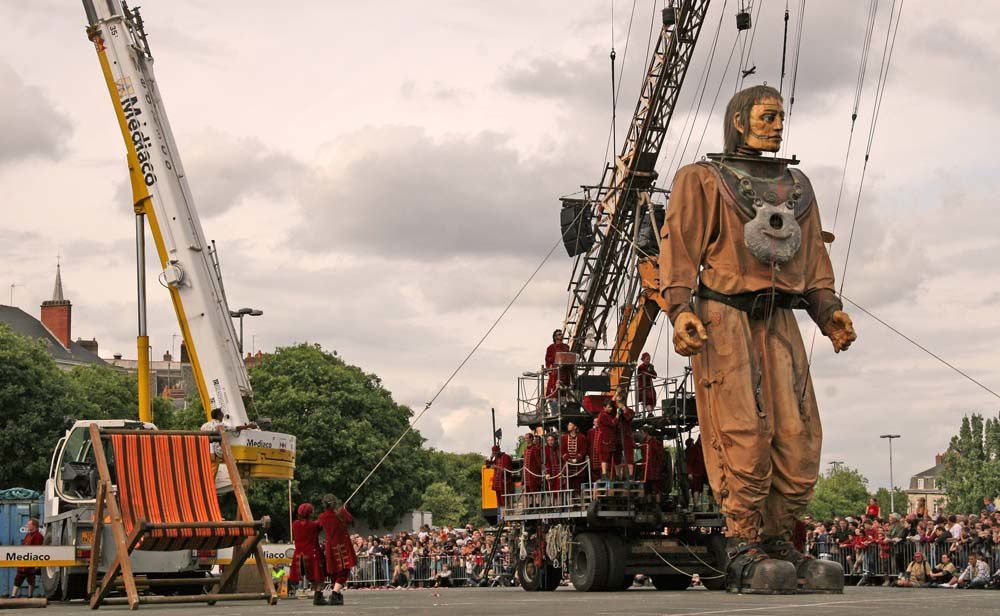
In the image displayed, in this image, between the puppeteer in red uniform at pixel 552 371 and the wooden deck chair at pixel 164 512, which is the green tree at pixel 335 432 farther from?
the wooden deck chair at pixel 164 512

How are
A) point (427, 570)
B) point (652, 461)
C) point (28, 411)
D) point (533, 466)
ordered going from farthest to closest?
point (28, 411), point (427, 570), point (533, 466), point (652, 461)

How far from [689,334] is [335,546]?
5905 millimetres

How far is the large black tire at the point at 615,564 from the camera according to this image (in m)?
20.4

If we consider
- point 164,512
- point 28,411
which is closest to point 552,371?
point 164,512

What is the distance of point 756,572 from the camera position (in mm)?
13461

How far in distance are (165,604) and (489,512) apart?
29.8 ft

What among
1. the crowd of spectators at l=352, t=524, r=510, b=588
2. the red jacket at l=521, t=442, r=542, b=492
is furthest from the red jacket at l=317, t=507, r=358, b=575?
the crowd of spectators at l=352, t=524, r=510, b=588

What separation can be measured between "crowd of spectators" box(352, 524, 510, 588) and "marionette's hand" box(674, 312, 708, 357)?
18.5 metres

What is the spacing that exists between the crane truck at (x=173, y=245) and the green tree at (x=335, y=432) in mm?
36307

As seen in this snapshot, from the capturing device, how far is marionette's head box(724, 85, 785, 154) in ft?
47.2

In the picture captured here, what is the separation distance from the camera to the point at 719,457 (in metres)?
13.9

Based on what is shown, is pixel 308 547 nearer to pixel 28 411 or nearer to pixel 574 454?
pixel 574 454

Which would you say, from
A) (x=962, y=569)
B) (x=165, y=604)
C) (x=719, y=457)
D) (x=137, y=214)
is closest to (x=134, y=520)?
(x=165, y=604)

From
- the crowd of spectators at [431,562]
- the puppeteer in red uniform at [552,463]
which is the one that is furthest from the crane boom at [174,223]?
the crowd of spectators at [431,562]
